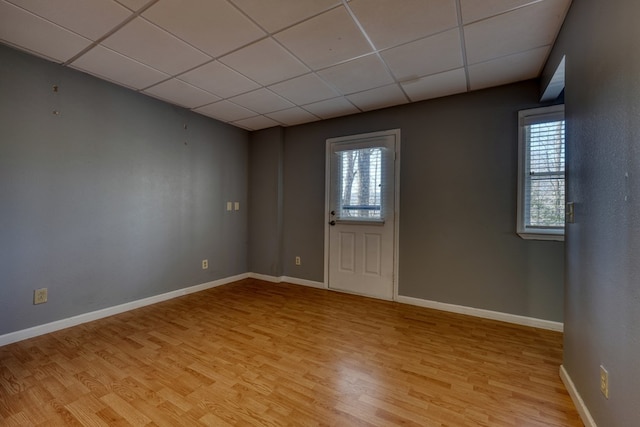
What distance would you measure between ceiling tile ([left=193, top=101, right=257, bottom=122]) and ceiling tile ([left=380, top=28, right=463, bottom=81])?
1976 millimetres

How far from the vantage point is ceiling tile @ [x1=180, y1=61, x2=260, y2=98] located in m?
2.55

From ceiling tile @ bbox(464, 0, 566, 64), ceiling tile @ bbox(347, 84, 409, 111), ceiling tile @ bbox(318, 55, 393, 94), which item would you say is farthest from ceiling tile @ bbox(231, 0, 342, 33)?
ceiling tile @ bbox(347, 84, 409, 111)

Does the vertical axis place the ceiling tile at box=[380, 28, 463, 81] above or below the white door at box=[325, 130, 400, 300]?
above

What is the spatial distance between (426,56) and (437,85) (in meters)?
0.61

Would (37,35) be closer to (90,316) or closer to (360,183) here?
A: (90,316)

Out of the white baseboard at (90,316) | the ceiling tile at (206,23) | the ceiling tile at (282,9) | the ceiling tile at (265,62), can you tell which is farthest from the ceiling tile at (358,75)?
the white baseboard at (90,316)

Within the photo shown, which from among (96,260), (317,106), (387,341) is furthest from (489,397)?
(96,260)

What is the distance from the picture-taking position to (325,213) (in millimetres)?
3977

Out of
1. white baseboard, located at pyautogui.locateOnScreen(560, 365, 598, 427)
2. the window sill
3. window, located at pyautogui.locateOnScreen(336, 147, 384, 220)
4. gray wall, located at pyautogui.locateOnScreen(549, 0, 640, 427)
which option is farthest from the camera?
window, located at pyautogui.locateOnScreen(336, 147, 384, 220)

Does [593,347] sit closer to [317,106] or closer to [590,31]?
[590,31]

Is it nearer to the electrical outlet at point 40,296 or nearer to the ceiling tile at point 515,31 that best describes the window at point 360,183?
the ceiling tile at point 515,31

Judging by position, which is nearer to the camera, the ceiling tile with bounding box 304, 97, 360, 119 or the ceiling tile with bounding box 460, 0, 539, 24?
the ceiling tile with bounding box 460, 0, 539, 24

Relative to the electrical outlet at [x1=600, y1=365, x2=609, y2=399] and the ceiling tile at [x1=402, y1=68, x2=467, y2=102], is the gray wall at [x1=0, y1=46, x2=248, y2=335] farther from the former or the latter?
the electrical outlet at [x1=600, y1=365, x2=609, y2=399]

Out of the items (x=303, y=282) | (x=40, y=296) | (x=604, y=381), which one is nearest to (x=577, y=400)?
(x=604, y=381)
